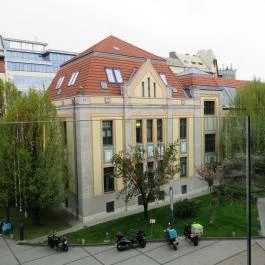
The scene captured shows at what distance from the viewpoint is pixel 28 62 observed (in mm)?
73062

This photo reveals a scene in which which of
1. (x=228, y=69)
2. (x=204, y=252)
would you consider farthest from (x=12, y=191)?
(x=228, y=69)

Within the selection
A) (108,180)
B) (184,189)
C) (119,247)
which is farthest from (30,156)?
(184,189)

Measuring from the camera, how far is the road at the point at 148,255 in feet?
59.2

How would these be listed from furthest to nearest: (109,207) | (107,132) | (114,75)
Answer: (114,75), (109,207), (107,132)

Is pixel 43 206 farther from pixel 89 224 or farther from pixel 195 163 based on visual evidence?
pixel 195 163

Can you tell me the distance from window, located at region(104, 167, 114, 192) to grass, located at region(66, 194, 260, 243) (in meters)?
2.85

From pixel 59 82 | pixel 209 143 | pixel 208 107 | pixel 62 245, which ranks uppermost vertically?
pixel 59 82

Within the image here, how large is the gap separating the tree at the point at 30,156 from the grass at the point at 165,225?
3841 mm

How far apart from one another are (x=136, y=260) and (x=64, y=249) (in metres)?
4.70

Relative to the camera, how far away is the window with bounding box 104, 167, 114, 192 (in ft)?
87.0

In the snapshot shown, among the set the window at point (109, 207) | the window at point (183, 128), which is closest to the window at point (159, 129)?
the window at point (183, 128)

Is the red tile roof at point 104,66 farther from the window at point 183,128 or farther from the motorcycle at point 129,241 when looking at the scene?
the motorcycle at point 129,241

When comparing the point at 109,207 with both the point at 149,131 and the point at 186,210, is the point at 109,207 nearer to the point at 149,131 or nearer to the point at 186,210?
the point at 186,210

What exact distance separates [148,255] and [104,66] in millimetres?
16019
